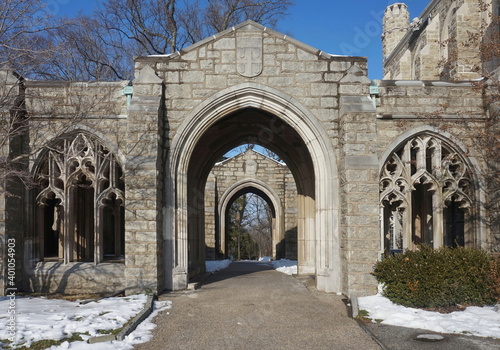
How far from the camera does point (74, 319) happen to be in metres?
5.93

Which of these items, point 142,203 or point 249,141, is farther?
point 249,141

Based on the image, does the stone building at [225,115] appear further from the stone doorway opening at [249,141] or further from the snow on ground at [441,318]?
the stone doorway opening at [249,141]

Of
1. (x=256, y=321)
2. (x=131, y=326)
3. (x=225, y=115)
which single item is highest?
(x=225, y=115)

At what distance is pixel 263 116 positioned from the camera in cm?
1129

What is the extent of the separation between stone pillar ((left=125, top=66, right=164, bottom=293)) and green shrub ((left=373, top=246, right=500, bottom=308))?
3.98 m

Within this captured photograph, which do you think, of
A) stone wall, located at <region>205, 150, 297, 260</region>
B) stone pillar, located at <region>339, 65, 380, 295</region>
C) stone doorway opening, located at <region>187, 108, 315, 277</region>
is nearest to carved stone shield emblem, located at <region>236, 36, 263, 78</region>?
stone pillar, located at <region>339, 65, 380, 295</region>

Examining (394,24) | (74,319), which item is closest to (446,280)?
(74,319)

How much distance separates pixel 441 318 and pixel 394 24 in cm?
2480

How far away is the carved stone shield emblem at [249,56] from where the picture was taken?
8.88 m

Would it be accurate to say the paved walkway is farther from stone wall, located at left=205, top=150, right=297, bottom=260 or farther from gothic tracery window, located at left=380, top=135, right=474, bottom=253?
stone wall, located at left=205, top=150, right=297, bottom=260

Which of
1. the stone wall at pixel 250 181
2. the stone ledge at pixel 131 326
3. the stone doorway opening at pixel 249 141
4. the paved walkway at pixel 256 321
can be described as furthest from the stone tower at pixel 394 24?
the stone ledge at pixel 131 326

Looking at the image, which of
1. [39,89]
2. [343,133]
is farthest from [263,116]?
[39,89]

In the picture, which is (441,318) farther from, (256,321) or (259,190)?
(259,190)

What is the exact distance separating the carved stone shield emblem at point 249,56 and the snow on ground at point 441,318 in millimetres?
4571
